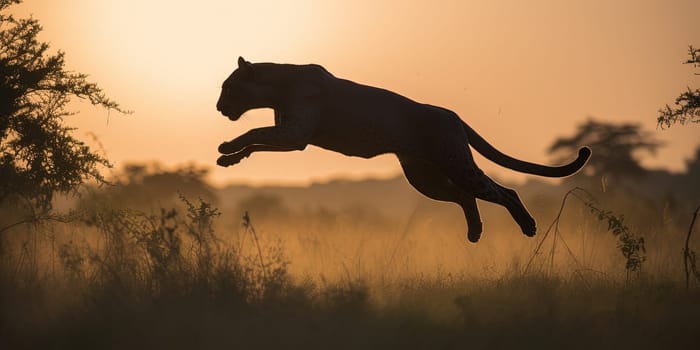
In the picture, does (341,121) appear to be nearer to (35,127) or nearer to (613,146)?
(35,127)

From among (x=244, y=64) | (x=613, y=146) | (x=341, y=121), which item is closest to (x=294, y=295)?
(x=341, y=121)

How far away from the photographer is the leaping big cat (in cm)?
970

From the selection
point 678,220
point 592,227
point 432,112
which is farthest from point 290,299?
point 678,220

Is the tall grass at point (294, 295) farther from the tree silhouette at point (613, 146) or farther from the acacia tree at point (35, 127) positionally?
the tree silhouette at point (613, 146)

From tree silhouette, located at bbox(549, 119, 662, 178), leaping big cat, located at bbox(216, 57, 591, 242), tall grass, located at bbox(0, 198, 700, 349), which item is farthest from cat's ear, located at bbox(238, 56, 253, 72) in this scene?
tree silhouette, located at bbox(549, 119, 662, 178)

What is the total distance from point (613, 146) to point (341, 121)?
24.0 m

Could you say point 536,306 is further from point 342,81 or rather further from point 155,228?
point 155,228

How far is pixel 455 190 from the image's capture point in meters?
11.1

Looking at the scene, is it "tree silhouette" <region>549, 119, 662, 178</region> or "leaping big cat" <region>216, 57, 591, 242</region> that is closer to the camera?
"leaping big cat" <region>216, 57, 591, 242</region>

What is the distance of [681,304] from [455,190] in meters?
2.45

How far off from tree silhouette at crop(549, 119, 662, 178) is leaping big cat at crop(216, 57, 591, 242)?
21.5 metres


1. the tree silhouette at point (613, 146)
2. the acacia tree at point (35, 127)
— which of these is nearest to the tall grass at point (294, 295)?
the acacia tree at point (35, 127)

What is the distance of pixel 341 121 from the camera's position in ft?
32.6

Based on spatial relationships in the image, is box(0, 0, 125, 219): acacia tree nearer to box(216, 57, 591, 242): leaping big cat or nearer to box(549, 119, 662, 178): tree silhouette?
box(216, 57, 591, 242): leaping big cat
